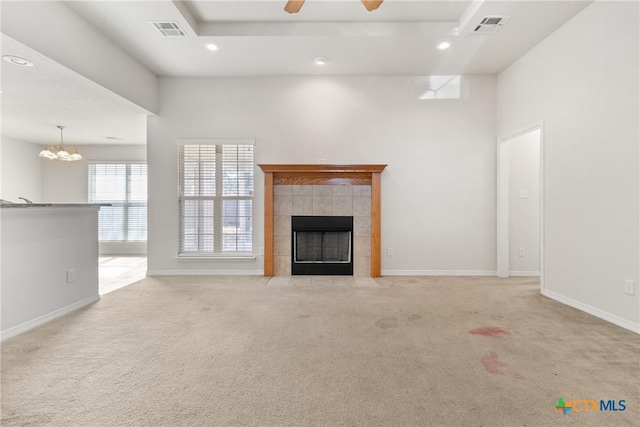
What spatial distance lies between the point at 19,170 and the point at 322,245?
723cm

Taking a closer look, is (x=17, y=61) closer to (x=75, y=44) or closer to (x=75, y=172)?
(x=75, y=44)

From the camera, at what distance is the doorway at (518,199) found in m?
4.45

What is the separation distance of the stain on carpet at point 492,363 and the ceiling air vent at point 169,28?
4225 mm

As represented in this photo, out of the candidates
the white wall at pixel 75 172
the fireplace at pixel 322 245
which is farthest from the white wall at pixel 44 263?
the white wall at pixel 75 172

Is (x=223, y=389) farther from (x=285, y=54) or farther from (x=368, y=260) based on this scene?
(x=285, y=54)

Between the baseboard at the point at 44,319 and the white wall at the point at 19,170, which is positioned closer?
the baseboard at the point at 44,319

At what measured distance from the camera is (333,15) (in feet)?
10.7

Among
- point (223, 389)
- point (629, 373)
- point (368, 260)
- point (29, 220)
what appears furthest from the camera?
point (368, 260)

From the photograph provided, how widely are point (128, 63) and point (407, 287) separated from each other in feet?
15.5

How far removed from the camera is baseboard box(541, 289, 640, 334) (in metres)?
2.52

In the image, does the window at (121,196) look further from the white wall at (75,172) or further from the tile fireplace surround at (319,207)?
the tile fireplace surround at (319,207)

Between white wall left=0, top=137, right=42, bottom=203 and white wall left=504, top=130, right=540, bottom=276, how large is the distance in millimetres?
9817

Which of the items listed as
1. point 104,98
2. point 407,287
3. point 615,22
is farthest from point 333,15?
point 407,287

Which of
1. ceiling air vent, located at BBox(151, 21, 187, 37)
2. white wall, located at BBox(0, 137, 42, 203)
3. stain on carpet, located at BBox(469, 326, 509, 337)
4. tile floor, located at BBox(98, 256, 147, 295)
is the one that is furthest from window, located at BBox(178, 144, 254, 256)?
white wall, located at BBox(0, 137, 42, 203)
